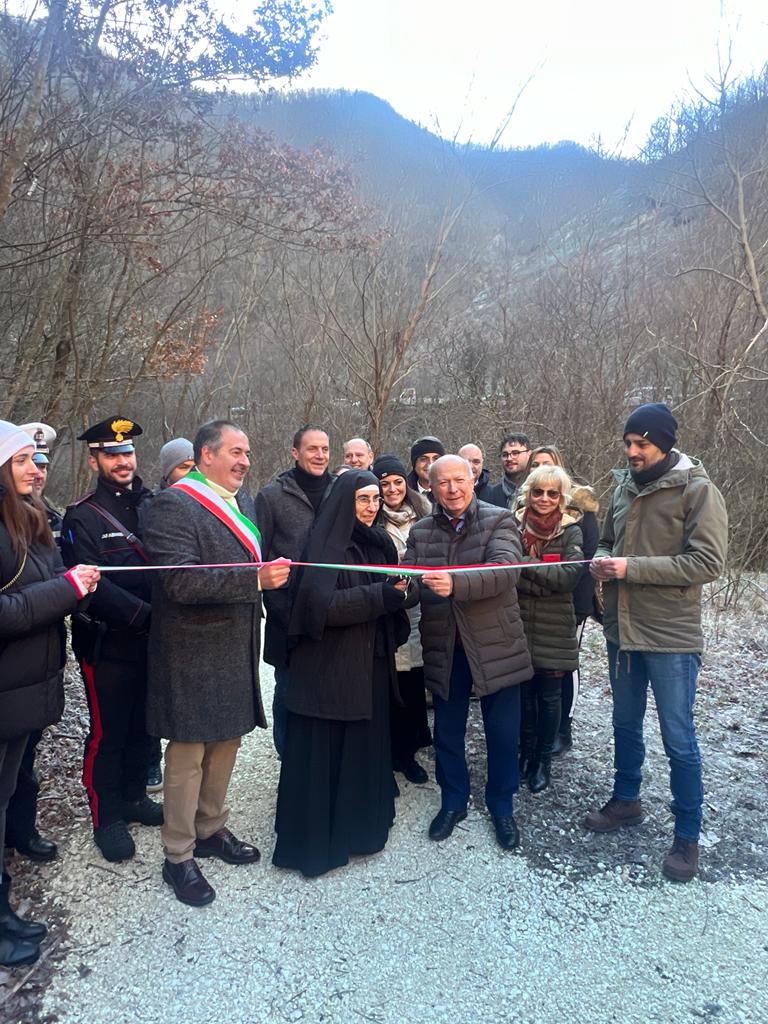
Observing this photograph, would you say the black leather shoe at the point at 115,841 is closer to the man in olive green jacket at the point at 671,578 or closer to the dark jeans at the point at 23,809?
the dark jeans at the point at 23,809

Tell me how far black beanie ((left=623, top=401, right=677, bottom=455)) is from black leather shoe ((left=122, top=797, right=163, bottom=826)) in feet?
11.2

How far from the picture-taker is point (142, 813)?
3.80 m

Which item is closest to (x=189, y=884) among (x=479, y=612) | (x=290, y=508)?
(x=479, y=612)

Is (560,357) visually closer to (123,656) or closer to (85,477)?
(85,477)

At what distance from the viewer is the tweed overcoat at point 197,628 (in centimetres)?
300

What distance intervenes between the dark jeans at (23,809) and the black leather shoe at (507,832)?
248 cm

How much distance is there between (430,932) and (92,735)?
202cm

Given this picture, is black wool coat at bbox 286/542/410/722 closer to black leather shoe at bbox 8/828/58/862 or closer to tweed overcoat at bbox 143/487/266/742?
tweed overcoat at bbox 143/487/266/742

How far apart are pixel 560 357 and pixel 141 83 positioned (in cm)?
906

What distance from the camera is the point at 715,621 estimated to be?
26.3 ft

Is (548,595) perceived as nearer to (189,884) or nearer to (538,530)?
(538,530)

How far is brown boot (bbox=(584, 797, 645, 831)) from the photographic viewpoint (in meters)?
3.79

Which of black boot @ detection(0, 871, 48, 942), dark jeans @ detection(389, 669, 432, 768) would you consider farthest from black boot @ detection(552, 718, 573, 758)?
black boot @ detection(0, 871, 48, 942)

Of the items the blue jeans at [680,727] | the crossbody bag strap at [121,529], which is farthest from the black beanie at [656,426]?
the crossbody bag strap at [121,529]
